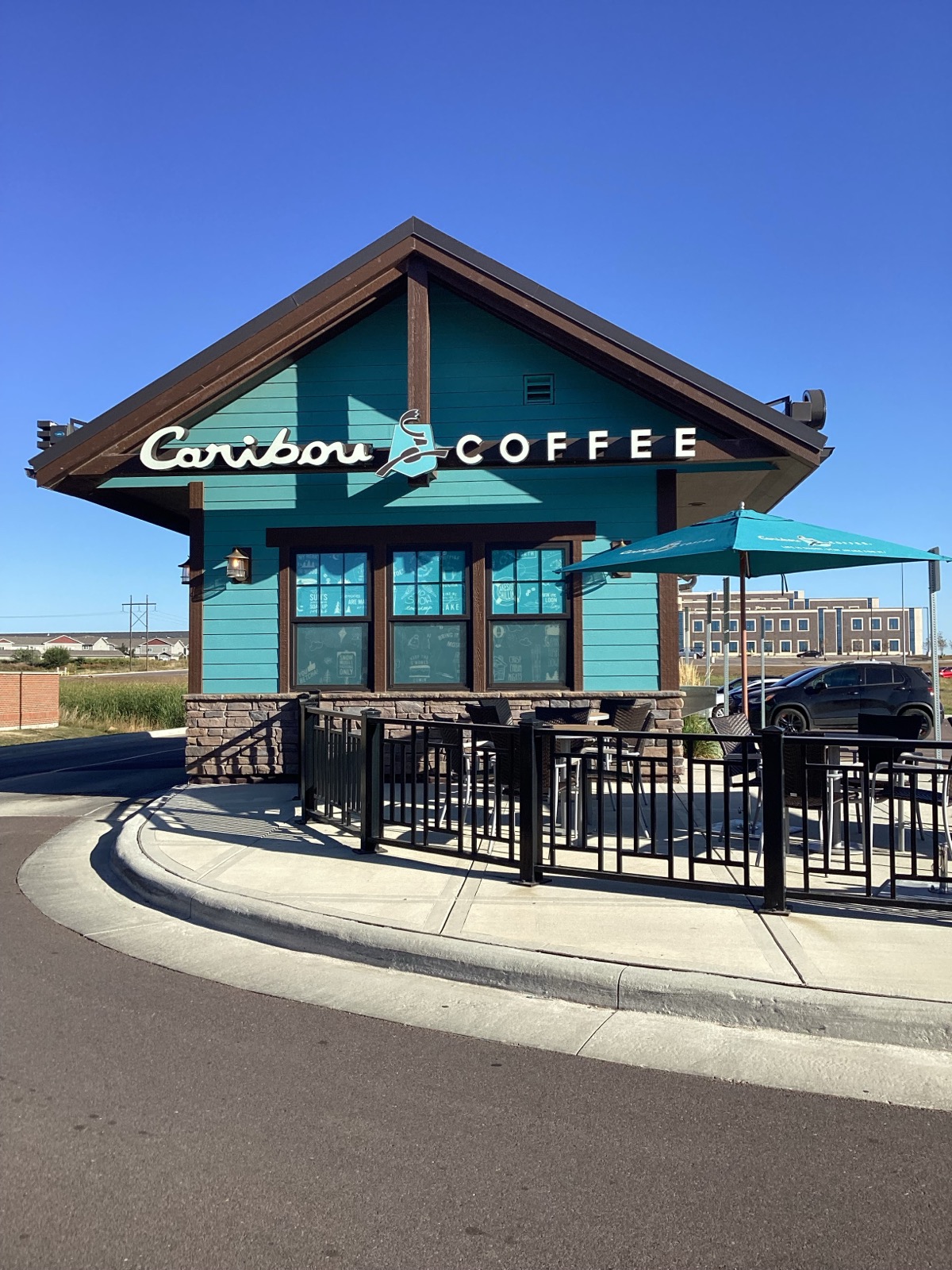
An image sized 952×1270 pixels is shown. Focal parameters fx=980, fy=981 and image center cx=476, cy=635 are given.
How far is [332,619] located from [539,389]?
12.5ft

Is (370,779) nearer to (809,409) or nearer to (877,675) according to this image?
(809,409)

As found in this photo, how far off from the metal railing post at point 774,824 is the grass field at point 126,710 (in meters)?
28.7

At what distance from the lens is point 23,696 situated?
32062 millimetres

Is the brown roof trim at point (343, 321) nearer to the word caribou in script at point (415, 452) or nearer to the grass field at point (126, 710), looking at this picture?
the word caribou in script at point (415, 452)

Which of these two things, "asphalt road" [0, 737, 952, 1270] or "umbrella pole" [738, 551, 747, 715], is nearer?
"asphalt road" [0, 737, 952, 1270]

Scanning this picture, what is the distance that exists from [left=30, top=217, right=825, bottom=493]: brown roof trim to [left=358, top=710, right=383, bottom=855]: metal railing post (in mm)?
5786

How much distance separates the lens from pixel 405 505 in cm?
1196


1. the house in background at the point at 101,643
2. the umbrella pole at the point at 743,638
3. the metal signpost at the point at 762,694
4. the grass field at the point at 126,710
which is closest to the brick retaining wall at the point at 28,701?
the grass field at the point at 126,710

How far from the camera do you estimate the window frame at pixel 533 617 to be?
11883 mm

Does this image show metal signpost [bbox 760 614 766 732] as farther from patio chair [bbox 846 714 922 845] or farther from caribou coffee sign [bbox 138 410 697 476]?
caribou coffee sign [bbox 138 410 697 476]

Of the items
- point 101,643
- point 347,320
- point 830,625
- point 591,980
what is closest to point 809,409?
point 347,320

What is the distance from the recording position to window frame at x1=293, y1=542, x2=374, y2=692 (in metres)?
12.1

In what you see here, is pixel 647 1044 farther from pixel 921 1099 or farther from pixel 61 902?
pixel 61 902

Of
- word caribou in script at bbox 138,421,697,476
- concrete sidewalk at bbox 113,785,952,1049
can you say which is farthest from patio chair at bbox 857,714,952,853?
word caribou in script at bbox 138,421,697,476
